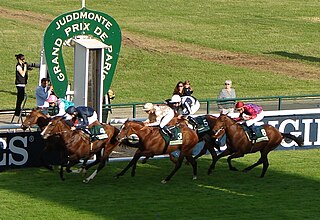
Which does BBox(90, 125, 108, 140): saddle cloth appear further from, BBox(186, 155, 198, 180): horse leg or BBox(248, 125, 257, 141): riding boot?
BBox(248, 125, 257, 141): riding boot

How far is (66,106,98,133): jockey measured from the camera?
21.1 meters

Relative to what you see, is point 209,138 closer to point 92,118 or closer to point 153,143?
point 153,143

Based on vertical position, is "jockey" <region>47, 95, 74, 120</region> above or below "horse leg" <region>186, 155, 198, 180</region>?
above

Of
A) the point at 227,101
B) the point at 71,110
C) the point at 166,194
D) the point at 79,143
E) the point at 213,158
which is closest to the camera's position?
the point at 166,194

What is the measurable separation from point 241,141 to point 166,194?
2.38 m

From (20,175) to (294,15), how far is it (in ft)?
95.2

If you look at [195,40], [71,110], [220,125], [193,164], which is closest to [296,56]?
[195,40]

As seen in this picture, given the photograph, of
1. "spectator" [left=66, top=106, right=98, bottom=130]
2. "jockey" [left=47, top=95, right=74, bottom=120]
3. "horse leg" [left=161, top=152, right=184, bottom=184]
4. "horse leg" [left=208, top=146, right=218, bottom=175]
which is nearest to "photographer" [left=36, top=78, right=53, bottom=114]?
"jockey" [left=47, top=95, right=74, bottom=120]

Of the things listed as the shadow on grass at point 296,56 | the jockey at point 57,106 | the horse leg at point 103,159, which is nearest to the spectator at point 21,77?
the jockey at point 57,106

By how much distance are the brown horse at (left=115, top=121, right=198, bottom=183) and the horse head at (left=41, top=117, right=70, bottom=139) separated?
1116 mm

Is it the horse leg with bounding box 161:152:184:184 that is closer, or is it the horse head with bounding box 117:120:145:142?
the horse head with bounding box 117:120:145:142

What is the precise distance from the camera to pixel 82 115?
21156 mm

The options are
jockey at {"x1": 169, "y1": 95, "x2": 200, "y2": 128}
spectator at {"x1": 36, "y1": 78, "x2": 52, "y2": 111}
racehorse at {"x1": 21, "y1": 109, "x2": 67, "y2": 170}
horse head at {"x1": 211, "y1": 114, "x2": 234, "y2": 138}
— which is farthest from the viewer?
spectator at {"x1": 36, "y1": 78, "x2": 52, "y2": 111}

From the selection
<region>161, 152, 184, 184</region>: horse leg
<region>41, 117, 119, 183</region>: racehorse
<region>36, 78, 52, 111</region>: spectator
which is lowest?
<region>161, 152, 184, 184</region>: horse leg
